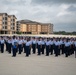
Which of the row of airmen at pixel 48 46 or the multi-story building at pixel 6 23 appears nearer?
the row of airmen at pixel 48 46

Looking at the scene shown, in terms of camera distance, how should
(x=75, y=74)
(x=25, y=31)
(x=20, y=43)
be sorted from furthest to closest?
(x=25, y=31), (x=20, y=43), (x=75, y=74)

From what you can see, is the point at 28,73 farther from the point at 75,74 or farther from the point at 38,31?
the point at 38,31

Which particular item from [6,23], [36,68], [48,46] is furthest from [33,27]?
[36,68]

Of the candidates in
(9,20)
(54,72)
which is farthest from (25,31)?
(54,72)

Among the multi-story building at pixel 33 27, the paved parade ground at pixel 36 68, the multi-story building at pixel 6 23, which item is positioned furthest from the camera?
the multi-story building at pixel 33 27

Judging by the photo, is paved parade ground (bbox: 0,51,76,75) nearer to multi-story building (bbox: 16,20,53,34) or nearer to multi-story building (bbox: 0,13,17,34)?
multi-story building (bbox: 0,13,17,34)

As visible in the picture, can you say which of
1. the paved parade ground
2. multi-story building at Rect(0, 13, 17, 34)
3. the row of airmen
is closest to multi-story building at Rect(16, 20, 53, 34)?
multi-story building at Rect(0, 13, 17, 34)

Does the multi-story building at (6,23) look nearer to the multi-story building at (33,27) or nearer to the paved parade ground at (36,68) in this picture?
the multi-story building at (33,27)

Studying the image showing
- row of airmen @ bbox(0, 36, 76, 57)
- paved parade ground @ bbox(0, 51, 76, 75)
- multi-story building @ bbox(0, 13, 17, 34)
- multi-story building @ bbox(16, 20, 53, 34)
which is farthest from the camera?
multi-story building @ bbox(16, 20, 53, 34)

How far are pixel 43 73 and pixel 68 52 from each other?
815 cm

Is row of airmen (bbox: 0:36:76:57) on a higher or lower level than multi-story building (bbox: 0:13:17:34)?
lower

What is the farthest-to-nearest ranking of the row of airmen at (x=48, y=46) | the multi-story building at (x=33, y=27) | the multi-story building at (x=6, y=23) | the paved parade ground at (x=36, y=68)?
the multi-story building at (x=33, y=27) → the multi-story building at (x=6, y=23) → the row of airmen at (x=48, y=46) → the paved parade ground at (x=36, y=68)

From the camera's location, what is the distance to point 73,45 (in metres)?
18.2

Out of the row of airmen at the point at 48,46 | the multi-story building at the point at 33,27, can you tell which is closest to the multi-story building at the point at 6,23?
the multi-story building at the point at 33,27
